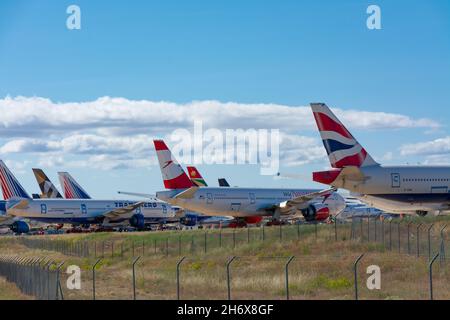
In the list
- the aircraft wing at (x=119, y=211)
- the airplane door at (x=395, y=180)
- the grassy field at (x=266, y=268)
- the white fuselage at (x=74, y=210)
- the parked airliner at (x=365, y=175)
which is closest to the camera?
the grassy field at (x=266, y=268)

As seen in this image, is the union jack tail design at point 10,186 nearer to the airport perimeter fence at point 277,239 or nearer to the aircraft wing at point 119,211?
the aircraft wing at point 119,211

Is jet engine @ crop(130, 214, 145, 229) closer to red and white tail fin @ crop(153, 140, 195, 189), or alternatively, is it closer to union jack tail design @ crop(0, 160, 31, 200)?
union jack tail design @ crop(0, 160, 31, 200)

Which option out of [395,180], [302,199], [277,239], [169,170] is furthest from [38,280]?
[302,199]

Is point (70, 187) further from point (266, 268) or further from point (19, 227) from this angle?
point (266, 268)

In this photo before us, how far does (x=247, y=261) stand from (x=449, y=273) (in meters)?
12.2

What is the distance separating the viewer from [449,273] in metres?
28.2

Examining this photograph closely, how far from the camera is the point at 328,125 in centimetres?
5147

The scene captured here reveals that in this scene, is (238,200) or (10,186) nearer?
(238,200)

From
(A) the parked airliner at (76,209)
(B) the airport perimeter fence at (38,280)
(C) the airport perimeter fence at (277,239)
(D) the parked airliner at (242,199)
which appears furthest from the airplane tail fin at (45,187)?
(B) the airport perimeter fence at (38,280)

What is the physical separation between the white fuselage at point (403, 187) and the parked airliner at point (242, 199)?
18408mm

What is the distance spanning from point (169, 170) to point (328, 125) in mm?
22113

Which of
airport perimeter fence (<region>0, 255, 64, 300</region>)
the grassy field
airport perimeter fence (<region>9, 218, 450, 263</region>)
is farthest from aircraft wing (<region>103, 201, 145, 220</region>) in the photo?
airport perimeter fence (<region>0, 255, 64, 300</region>)

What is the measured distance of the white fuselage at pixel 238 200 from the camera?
6875 cm

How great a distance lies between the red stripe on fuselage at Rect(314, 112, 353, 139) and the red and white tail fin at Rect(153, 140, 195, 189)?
21.2m
